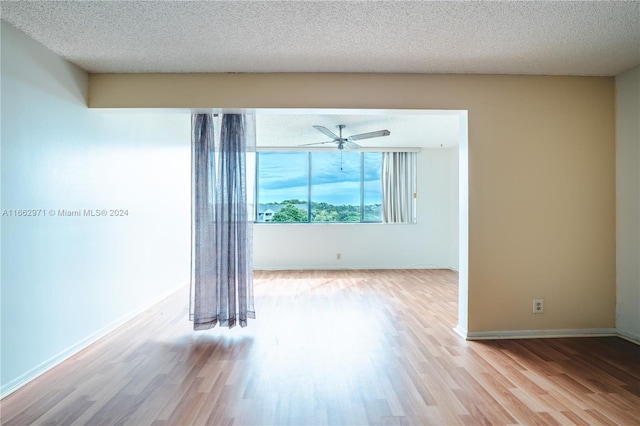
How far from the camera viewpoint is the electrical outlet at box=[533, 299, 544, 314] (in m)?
3.01

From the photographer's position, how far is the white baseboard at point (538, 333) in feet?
9.77

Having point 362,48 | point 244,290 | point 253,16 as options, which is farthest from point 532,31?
point 244,290

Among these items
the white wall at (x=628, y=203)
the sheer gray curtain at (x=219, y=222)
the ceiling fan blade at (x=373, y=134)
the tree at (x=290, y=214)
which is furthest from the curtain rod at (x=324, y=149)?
the white wall at (x=628, y=203)

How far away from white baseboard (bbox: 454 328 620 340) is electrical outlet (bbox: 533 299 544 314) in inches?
7.2

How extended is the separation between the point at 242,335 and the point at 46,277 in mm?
1601

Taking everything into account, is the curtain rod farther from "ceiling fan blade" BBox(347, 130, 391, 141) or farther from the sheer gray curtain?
the sheer gray curtain

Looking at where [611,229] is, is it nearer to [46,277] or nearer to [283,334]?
[283,334]

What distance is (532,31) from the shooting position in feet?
7.30

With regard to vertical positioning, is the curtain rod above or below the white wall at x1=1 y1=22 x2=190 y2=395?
above

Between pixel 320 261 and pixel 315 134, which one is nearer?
pixel 315 134

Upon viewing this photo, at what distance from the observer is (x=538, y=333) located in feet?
9.88

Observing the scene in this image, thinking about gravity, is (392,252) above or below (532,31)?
below

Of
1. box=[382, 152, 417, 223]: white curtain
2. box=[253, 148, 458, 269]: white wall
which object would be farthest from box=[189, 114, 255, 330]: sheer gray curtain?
box=[382, 152, 417, 223]: white curtain

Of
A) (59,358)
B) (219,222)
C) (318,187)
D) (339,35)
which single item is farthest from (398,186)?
(59,358)
